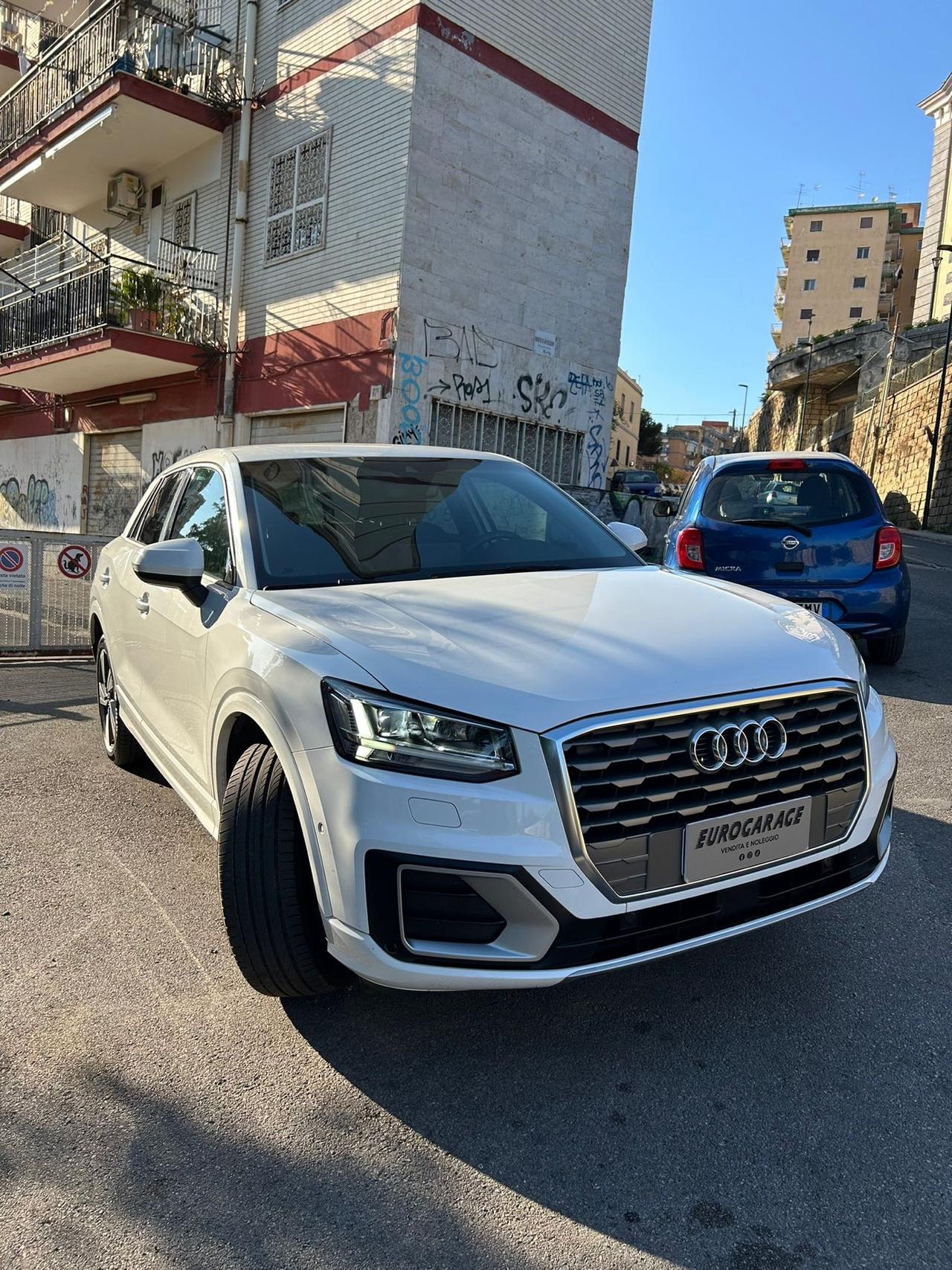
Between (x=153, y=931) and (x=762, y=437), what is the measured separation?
72687mm

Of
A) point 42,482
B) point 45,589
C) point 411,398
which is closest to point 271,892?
point 45,589

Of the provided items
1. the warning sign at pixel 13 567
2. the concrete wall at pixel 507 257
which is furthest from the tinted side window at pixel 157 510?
the concrete wall at pixel 507 257

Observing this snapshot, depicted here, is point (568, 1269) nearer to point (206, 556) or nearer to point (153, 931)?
point (153, 931)

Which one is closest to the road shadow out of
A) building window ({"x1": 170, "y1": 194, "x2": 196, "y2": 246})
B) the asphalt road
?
the asphalt road

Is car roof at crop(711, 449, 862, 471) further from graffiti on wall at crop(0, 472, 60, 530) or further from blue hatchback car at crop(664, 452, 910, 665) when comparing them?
graffiti on wall at crop(0, 472, 60, 530)

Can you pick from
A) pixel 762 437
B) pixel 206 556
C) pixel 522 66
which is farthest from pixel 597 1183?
pixel 762 437

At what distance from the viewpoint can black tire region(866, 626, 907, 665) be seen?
22.2 feet

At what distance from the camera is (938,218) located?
196 ft

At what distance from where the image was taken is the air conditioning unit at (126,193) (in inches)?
709

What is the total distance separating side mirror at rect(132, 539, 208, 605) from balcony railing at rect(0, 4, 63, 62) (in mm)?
24229

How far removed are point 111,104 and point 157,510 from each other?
46.2 feet

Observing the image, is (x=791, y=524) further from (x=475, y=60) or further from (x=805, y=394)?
(x=805, y=394)

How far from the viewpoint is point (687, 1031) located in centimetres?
257

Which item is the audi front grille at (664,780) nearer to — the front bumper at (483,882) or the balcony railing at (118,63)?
the front bumper at (483,882)
